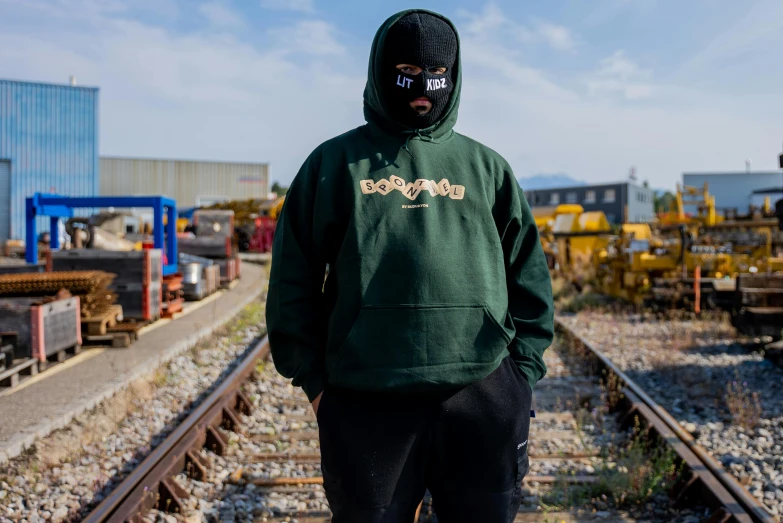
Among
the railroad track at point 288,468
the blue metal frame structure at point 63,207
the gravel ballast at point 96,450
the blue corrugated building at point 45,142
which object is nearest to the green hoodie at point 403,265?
the railroad track at point 288,468

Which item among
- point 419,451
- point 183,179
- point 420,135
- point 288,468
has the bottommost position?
point 288,468

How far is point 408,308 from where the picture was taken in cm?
179

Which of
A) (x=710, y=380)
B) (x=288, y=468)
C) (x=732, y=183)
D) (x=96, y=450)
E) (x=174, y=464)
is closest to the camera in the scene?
(x=174, y=464)

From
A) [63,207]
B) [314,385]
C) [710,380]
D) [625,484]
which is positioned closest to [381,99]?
[314,385]

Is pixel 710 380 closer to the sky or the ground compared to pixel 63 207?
closer to the ground

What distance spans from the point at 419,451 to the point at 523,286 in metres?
0.57

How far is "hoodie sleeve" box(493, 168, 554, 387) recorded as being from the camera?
6.56ft

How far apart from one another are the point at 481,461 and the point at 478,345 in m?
0.32

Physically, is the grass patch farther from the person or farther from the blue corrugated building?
the blue corrugated building

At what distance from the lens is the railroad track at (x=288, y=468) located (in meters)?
3.55

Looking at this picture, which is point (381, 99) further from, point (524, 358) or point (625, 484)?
point (625, 484)

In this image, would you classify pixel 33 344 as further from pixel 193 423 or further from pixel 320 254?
pixel 320 254

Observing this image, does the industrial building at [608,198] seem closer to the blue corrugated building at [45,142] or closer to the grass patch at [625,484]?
the blue corrugated building at [45,142]

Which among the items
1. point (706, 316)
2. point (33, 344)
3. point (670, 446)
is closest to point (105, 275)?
point (33, 344)
